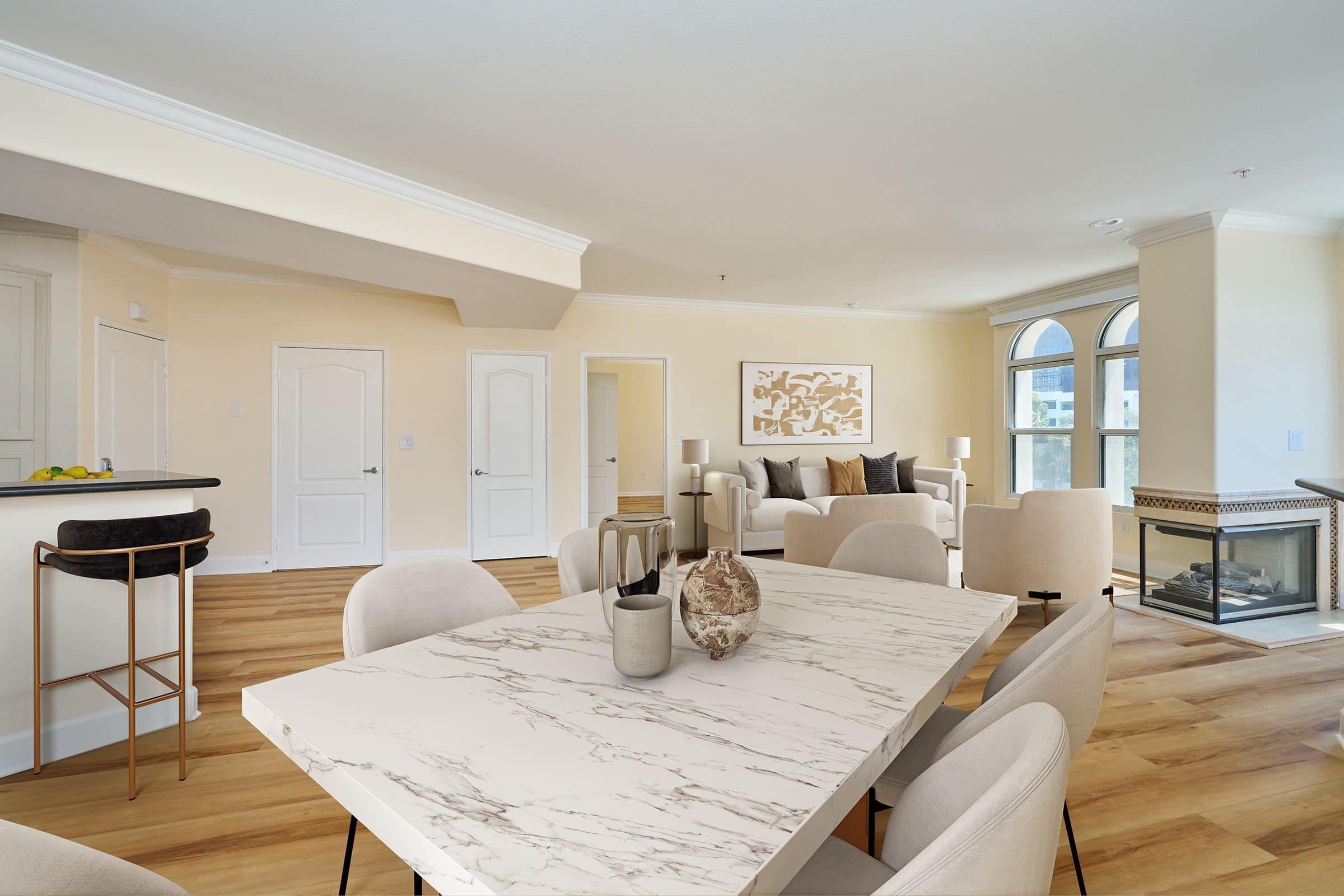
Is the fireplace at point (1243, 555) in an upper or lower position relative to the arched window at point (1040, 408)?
lower

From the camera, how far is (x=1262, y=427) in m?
4.12

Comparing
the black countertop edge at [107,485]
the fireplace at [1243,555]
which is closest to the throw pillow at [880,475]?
the fireplace at [1243,555]

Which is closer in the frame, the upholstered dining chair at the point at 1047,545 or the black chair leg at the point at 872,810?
the black chair leg at the point at 872,810

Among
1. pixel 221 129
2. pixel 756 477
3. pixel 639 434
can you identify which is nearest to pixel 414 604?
pixel 221 129

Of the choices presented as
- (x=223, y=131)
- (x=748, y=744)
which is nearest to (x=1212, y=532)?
(x=748, y=744)

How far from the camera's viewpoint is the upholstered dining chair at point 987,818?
24.7 inches

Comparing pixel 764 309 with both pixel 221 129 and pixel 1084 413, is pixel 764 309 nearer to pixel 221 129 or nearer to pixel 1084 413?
pixel 1084 413

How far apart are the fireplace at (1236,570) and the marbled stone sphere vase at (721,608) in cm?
418

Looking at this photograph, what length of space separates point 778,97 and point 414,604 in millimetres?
2238

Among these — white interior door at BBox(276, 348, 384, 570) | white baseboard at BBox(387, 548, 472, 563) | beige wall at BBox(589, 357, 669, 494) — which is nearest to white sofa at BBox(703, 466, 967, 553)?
white baseboard at BBox(387, 548, 472, 563)

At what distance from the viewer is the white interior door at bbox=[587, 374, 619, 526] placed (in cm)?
836

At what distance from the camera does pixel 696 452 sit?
20.6 feet

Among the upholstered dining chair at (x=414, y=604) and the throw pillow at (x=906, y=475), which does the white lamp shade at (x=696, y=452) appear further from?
the upholstered dining chair at (x=414, y=604)

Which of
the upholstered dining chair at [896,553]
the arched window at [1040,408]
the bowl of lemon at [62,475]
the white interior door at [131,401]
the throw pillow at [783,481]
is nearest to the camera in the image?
the upholstered dining chair at [896,553]
